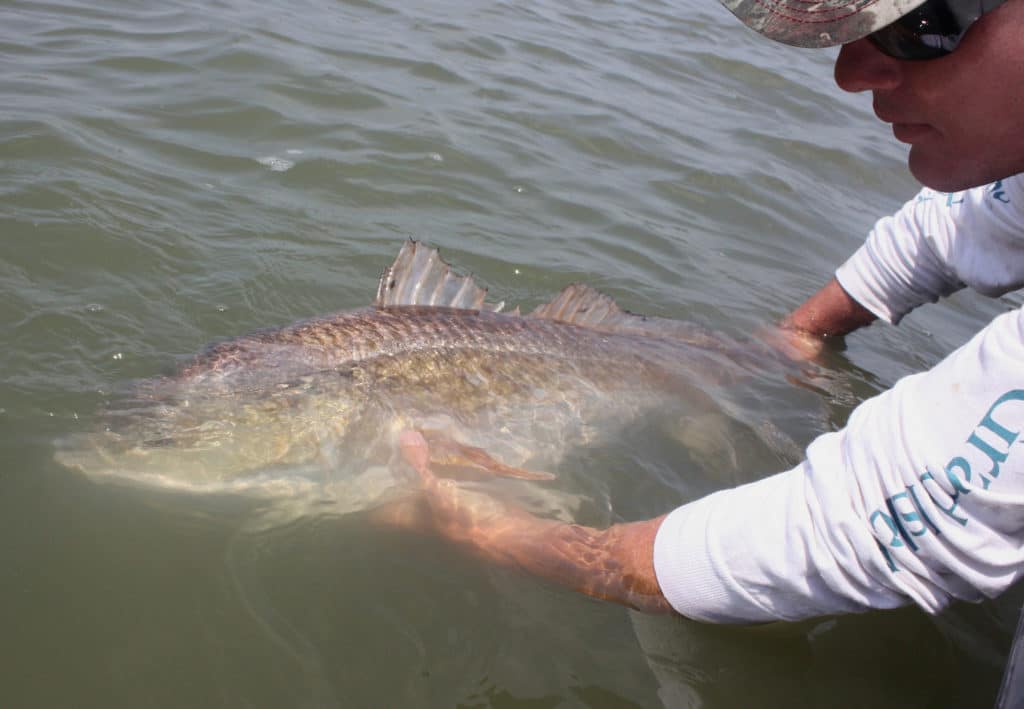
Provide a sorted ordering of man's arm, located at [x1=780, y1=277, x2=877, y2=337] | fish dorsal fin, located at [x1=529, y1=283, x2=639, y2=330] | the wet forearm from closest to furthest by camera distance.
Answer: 1. the wet forearm
2. fish dorsal fin, located at [x1=529, y1=283, x2=639, y2=330]
3. man's arm, located at [x1=780, y1=277, x2=877, y2=337]

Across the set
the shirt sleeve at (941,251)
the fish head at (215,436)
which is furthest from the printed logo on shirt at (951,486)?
the fish head at (215,436)

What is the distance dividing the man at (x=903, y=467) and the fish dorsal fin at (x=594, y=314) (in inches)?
59.2

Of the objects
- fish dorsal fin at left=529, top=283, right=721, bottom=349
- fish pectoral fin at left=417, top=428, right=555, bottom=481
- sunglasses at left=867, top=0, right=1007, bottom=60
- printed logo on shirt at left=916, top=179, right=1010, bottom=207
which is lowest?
fish pectoral fin at left=417, top=428, right=555, bottom=481

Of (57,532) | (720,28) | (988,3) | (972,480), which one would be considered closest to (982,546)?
(972,480)

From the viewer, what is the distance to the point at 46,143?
492cm

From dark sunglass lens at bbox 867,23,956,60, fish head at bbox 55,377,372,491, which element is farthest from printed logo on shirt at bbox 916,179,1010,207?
fish head at bbox 55,377,372,491

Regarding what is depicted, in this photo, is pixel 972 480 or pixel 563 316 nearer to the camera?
pixel 972 480

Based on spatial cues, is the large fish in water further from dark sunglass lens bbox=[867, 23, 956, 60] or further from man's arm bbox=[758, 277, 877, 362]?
dark sunglass lens bbox=[867, 23, 956, 60]

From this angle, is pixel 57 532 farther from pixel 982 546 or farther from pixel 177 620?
pixel 982 546

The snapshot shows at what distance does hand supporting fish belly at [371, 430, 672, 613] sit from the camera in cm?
234

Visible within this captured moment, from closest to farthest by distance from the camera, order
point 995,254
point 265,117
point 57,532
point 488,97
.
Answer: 1. point 57,532
2. point 995,254
3. point 265,117
4. point 488,97

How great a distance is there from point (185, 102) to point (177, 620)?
4.69 meters

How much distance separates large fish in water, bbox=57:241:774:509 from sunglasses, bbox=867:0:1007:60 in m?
1.82

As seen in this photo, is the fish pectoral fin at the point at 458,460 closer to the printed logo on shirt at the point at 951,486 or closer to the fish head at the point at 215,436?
the fish head at the point at 215,436
